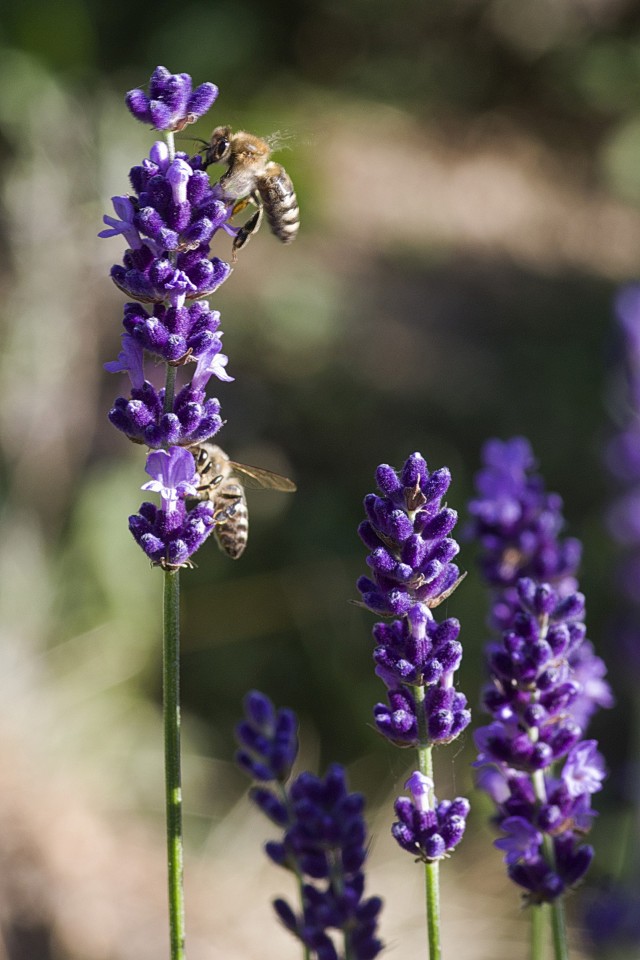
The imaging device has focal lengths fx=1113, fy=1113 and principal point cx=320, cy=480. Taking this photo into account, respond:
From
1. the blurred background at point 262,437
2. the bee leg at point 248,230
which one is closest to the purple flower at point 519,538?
the bee leg at point 248,230

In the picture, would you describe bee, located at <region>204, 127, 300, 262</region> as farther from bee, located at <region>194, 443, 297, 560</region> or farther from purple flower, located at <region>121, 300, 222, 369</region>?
purple flower, located at <region>121, 300, 222, 369</region>

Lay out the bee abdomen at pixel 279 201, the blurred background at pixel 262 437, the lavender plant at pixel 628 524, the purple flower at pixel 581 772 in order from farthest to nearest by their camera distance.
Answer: the blurred background at pixel 262 437, the lavender plant at pixel 628 524, the bee abdomen at pixel 279 201, the purple flower at pixel 581 772

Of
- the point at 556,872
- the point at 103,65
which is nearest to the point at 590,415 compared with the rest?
the point at 103,65

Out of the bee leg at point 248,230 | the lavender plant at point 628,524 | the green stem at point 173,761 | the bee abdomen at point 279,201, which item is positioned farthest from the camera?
the lavender plant at point 628,524

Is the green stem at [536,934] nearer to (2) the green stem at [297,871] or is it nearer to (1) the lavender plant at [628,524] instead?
(2) the green stem at [297,871]

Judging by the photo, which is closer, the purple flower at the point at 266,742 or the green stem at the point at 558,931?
the green stem at the point at 558,931

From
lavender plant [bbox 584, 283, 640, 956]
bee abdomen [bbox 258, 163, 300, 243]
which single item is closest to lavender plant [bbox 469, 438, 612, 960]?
bee abdomen [bbox 258, 163, 300, 243]

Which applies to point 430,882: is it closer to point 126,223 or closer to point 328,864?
point 328,864

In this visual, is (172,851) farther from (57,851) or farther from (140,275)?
(57,851)
